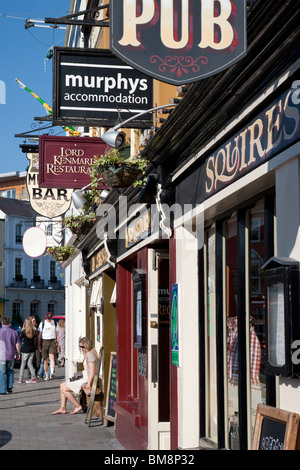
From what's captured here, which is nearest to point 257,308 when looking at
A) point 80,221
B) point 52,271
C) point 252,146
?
point 252,146

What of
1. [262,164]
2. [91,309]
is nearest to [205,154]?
[262,164]

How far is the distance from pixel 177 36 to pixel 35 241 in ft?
56.9

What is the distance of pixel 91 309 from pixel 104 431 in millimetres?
4770

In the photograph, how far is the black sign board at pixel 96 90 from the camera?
30.1 feet

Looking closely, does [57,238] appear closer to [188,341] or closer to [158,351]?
[158,351]

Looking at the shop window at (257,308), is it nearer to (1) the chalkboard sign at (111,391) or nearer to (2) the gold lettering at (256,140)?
(2) the gold lettering at (256,140)

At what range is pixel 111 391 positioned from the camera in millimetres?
13047

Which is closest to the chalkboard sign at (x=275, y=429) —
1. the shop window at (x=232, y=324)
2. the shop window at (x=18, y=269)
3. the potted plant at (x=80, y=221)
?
the shop window at (x=232, y=324)

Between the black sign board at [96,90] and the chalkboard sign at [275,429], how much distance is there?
4.91 m

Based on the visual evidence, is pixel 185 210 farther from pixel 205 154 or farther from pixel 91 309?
pixel 91 309

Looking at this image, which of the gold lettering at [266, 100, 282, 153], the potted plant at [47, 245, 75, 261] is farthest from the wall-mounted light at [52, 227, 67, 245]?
the gold lettering at [266, 100, 282, 153]

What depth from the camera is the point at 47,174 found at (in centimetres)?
1263

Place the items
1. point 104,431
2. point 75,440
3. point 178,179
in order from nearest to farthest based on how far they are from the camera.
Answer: point 178,179 < point 75,440 < point 104,431

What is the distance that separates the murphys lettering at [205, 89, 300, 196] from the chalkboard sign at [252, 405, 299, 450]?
5.48 ft
